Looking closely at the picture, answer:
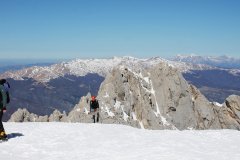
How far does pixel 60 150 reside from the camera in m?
25.3

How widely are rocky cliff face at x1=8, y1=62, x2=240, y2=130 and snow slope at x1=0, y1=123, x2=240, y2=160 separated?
100m

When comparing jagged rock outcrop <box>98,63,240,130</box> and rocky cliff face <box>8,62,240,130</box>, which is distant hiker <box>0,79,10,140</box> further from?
jagged rock outcrop <box>98,63,240,130</box>

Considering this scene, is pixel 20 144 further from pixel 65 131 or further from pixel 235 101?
pixel 235 101

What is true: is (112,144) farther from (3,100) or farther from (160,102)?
(160,102)

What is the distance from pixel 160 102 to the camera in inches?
6422

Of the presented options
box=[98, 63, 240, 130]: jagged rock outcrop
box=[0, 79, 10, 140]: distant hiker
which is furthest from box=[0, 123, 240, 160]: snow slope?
box=[98, 63, 240, 130]: jagged rock outcrop

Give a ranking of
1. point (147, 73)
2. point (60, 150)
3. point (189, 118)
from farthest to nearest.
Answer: point (147, 73) < point (189, 118) < point (60, 150)

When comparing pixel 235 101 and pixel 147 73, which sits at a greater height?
pixel 147 73

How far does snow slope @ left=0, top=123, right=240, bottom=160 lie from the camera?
23766 mm

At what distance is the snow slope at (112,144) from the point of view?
23766 mm

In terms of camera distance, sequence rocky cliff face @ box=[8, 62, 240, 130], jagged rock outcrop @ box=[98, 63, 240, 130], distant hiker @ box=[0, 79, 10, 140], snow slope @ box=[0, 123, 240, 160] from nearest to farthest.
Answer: snow slope @ box=[0, 123, 240, 160], distant hiker @ box=[0, 79, 10, 140], rocky cliff face @ box=[8, 62, 240, 130], jagged rock outcrop @ box=[98, 63, 240, 130]

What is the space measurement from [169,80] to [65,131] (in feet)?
456

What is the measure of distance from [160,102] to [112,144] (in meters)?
137

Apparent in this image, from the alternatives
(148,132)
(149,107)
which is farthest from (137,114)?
(148,132)
